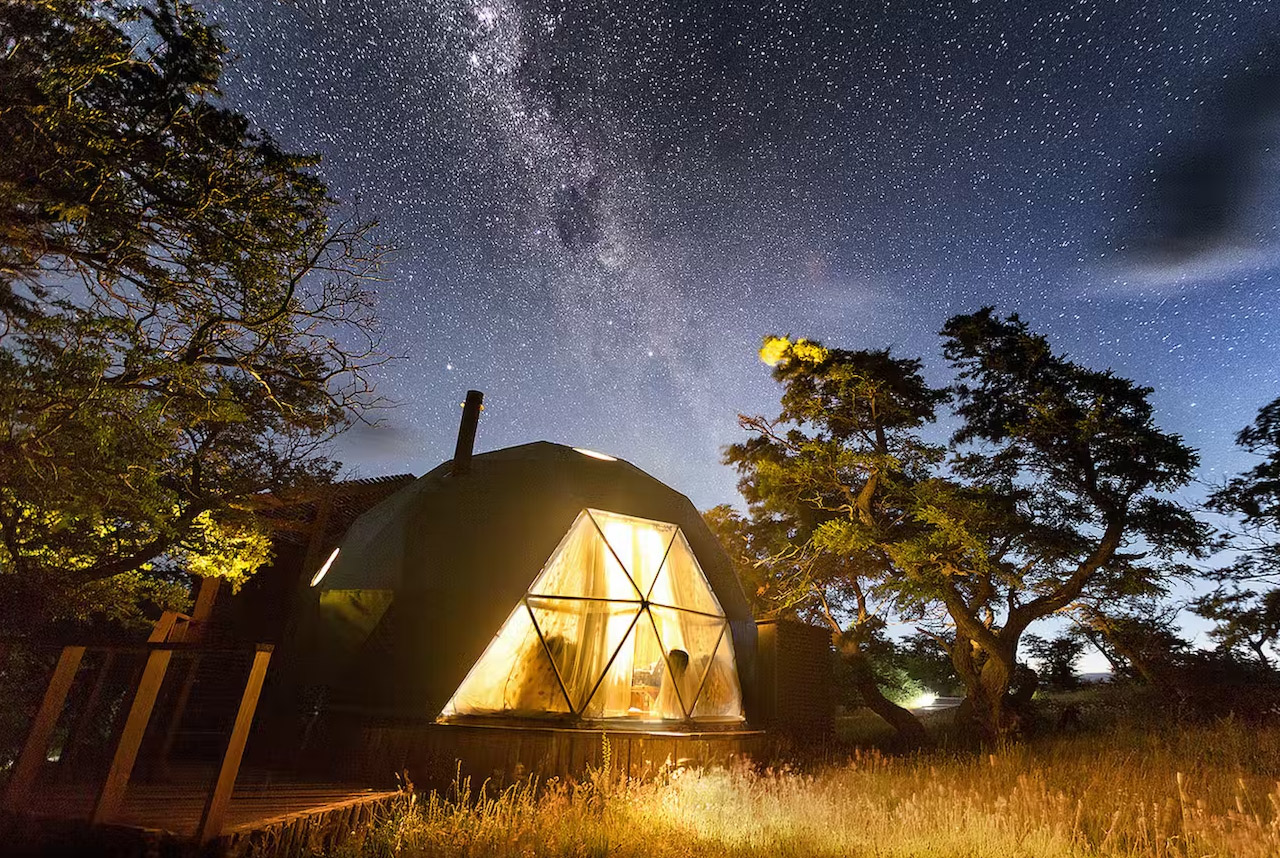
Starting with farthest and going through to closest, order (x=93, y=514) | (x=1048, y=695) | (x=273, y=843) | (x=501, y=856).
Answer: (x=1048, y=695), (x=93, y=514), (x=273, y=843), (x=501, y=856)

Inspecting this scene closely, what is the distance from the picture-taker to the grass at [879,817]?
16.8 feet

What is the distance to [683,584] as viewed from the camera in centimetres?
1142

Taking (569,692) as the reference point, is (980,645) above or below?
above

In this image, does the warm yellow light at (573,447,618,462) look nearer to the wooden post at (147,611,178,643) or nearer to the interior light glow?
the wooden post at (147,611,178,643)

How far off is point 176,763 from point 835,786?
8826 millimetres

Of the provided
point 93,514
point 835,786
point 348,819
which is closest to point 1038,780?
point 835,786

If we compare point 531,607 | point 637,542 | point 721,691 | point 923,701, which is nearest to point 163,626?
point 531,607

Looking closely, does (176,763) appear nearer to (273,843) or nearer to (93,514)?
(93,514)

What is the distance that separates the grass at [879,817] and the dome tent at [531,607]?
1601 mm

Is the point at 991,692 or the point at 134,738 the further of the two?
the point at 991,692

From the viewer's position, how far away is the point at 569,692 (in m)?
9.51

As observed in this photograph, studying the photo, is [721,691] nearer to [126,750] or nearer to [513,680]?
[513,680]

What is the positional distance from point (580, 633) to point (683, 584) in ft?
7.41

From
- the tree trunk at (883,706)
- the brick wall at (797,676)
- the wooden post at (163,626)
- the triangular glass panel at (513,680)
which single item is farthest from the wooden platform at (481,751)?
the tree trunk at (883,706)
